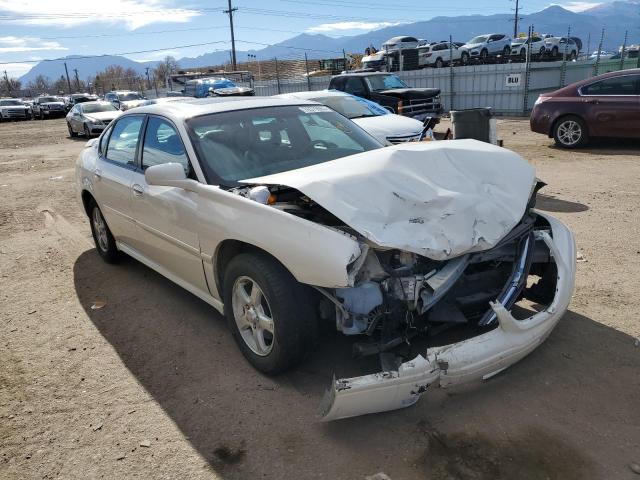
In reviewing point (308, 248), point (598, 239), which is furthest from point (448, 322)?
point (598, 239)

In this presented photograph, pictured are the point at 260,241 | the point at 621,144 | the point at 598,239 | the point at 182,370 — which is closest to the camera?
the point at 260,241

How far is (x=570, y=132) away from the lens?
36.0ft

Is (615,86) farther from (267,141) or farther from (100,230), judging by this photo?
(100,230)

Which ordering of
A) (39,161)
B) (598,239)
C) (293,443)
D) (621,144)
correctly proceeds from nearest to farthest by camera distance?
(293,443) → (598,239) → (621,144) → (39,161)

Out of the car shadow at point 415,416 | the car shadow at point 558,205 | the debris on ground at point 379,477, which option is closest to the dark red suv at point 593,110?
the car shadow at point 558,205

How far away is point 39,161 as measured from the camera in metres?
15.0

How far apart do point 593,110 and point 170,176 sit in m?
9.75

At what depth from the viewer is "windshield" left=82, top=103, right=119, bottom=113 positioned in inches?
830

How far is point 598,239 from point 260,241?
413 centimetres

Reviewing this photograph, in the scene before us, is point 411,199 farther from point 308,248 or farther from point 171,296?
point 171,296

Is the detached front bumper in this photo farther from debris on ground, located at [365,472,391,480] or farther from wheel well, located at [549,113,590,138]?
wheel well, located at [549,113,590,138]

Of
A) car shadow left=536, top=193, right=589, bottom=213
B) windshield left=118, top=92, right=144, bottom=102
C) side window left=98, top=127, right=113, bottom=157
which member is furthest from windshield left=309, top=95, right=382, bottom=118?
windshield left=118, top=92, right=144, bottom=102

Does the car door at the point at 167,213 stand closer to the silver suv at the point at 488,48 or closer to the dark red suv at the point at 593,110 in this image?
the dark red suv at the point at 593,110

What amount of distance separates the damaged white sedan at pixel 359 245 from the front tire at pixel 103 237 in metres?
1.51
